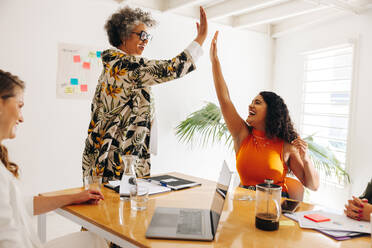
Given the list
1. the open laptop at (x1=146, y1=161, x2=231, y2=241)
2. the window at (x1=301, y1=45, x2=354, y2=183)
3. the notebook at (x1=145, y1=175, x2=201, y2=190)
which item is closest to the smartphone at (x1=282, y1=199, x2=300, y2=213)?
the open laptop at (x1=146, y1=161, x2=231, y2=241)

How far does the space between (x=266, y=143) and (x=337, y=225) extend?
97cm

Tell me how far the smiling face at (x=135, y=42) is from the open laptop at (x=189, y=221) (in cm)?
96

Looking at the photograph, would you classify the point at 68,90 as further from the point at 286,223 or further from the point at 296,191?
the point at 286,223

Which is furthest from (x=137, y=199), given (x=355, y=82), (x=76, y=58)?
(x=355, y=82)

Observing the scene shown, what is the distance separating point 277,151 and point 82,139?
7.15 ft

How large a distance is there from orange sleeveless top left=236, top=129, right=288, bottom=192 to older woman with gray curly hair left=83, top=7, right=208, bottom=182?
0.70 metres

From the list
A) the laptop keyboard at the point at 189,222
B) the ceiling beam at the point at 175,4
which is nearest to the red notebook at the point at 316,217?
the laptop keyboard at the point at 189,222

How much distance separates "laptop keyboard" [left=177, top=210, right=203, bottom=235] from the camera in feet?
3.87

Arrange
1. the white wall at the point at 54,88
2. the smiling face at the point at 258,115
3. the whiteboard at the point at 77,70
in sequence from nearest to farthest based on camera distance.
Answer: the smiling face at the point at 258,115
the white wall at the point at 54,88
the whiteboard at the point at 77,70

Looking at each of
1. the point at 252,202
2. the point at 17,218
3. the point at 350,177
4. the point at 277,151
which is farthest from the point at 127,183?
the point at 350,177

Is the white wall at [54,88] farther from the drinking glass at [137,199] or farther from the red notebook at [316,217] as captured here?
the red notebook at [316,217]

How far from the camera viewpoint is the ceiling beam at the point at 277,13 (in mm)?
3842

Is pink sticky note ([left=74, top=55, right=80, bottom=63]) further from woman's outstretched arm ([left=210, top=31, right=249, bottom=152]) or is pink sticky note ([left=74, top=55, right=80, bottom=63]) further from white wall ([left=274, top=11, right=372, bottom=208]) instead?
white wall ([left=274, top=11, right=372, bottom=208])

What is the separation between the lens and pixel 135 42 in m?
1.89
